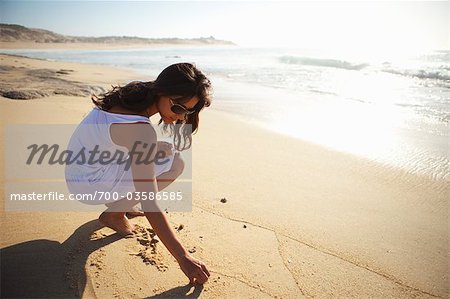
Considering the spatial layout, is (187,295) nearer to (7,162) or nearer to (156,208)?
(156,208)

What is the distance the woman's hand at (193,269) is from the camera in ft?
5.28

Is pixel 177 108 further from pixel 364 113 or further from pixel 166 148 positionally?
pixel 364 113

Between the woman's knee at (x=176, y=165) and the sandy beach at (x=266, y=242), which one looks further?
the woman's knee at (x=176, y=165)

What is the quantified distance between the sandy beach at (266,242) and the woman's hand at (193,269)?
0.40ft

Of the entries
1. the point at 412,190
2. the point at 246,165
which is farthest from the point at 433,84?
the point at 246,165

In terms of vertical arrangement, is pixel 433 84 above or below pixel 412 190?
above

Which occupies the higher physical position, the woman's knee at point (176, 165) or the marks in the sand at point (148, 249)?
the woman's knee at point (176, 165)

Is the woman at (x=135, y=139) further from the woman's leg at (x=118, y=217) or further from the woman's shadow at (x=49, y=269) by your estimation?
the woman's shadow at (x=49, y=269)

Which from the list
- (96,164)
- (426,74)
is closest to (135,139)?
(96,164)

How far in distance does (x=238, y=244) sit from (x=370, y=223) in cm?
113

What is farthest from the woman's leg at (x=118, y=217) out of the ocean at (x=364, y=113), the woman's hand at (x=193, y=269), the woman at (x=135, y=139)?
the ocean at (x=364, y=113)

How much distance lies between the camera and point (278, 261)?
6.83ft

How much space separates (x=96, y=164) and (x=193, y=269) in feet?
2.88

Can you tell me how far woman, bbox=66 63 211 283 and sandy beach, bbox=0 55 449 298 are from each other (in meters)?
0.25
